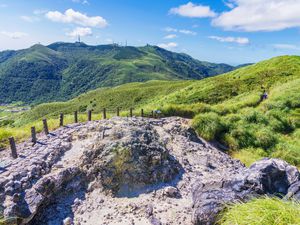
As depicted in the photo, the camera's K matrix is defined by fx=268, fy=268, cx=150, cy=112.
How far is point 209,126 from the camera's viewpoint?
79.3ft

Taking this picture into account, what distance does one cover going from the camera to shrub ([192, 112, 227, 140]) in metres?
23.8

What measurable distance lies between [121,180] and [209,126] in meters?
12.3

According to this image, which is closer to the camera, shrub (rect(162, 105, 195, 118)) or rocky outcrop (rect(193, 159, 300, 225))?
rocky outcrop (rect(193, 159, 300, 225))

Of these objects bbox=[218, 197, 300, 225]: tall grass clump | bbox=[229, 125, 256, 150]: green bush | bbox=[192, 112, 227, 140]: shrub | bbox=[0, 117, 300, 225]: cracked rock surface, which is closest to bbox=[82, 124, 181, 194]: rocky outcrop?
bbox=[0, 117, 300, 225]: cracked rock surface

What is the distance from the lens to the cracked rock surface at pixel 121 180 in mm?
10500

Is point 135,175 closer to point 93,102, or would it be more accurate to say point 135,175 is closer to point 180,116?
point 180,116

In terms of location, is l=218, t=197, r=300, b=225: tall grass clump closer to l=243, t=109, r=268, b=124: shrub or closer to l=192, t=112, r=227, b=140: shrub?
l=192, t=112, r=227, b=140: shrub

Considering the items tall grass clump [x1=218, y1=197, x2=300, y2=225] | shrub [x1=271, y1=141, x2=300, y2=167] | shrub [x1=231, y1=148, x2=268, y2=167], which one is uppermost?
tall grass clump [x1=218, y1=197, x2=300, y2=225]

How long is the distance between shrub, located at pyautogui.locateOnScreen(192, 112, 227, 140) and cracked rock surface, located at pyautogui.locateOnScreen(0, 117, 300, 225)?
506 centimetres

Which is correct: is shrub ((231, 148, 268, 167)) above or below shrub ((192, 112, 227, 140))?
below

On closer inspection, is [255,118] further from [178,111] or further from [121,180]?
[121,180]

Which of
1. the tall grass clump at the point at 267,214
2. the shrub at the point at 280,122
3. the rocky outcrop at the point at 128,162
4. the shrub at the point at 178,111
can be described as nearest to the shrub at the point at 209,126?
the shrub at the point at 178,111

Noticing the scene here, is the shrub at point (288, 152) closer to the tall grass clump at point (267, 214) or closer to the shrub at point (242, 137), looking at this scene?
the shrub at point (242, 137)

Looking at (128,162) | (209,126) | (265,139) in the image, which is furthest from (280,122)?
(128,162)
